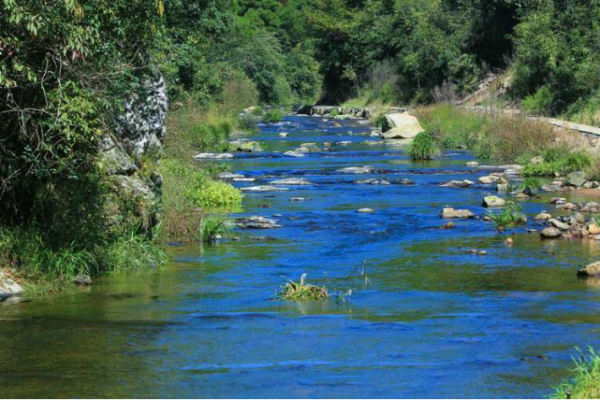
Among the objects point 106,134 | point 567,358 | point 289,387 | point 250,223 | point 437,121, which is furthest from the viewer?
point 437,121

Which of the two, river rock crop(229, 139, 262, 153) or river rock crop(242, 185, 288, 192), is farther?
river rock crop(229, 139, 262, 153)

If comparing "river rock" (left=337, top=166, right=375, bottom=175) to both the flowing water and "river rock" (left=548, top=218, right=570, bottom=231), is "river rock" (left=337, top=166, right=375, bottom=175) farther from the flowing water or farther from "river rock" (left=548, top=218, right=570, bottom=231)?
"river rock" (left=548, top=218, right=570, bottom=231)

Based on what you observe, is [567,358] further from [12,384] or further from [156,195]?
[156,195]

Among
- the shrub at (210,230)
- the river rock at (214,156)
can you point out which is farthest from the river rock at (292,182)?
the shrub at (210,230)

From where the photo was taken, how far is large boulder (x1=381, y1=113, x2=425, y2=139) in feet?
158

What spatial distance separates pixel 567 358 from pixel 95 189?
8052 millimetres

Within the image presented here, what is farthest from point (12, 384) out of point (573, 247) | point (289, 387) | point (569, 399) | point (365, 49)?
point (365, 49)

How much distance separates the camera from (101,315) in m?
13.8

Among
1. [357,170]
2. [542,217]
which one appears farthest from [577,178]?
[357,170]

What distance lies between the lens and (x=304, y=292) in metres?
14.8

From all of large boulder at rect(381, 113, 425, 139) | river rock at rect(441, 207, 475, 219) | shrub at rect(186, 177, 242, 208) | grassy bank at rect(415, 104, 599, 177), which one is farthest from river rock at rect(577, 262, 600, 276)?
large boulder at rect(381, 113, 425, 139)

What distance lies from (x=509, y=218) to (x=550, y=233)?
1606 millimetres

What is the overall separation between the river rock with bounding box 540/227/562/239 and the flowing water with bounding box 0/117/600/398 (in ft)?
1.34

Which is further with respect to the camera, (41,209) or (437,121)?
(437,121)
